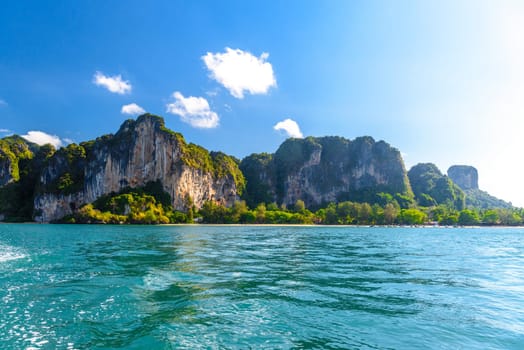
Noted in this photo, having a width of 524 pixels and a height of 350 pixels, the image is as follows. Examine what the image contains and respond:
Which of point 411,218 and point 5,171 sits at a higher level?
point 5,171

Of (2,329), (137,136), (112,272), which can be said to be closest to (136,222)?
(137,136)

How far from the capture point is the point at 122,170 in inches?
6767

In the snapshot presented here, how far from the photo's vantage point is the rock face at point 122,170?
6639 inches

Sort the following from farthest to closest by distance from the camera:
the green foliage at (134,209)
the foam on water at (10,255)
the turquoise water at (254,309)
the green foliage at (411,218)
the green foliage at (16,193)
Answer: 1. the green foliage at (16,193)
2. the green foliage at (411,218)
3. the green foliage at (134,209)
4. the foam on water at (10,255)
5. the turquoise water at (254,309)

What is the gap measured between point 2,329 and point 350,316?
10.2m

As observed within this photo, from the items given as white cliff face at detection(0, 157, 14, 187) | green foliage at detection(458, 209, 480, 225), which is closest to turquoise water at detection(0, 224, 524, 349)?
green foliage at detection(458, 209, 480, 225)

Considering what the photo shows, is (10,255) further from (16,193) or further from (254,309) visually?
(16,193)

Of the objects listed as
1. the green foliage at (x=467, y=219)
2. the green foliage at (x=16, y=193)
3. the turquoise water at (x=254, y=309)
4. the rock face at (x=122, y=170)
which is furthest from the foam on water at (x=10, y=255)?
the green foliage at (x=467, y=219)

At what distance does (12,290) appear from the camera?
1320 centimetres

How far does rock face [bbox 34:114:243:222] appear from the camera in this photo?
6639 inches

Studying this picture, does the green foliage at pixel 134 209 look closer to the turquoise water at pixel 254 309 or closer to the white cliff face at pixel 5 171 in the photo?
the white cliff face at pixel 5 171

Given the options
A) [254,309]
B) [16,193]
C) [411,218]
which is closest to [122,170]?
[16,193]

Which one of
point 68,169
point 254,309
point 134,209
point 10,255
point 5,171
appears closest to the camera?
point 254,309

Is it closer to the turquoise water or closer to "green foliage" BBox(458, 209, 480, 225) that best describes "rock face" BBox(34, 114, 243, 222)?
"green foliage" BBox(458, 209, 480, 225)
